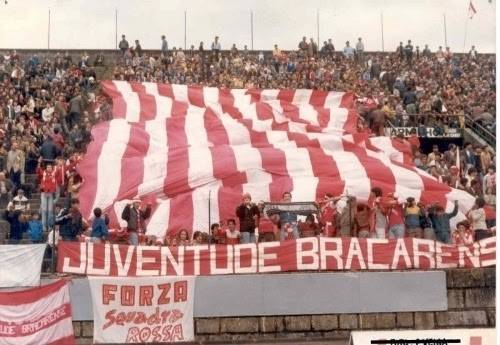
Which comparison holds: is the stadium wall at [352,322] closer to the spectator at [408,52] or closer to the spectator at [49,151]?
the spectator at [49,151]

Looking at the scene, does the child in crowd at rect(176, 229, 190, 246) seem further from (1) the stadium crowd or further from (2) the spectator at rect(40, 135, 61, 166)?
(2) the spectator at rect(40, 135, 61, 166)

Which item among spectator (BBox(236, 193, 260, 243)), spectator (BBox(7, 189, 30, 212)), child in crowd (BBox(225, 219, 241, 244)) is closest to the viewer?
child in crowd (BBox(225, 219, 241, 244))

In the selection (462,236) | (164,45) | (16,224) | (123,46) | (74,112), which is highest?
(164,45)

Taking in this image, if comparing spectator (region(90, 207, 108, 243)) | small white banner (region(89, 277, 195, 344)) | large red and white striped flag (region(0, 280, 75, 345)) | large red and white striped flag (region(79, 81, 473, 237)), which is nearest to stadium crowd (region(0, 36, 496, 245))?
spectator (region(90, 207, 108, 243))

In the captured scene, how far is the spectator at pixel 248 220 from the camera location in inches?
699

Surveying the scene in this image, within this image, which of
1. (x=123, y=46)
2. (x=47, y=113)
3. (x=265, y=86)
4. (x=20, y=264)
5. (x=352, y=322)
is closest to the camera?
(x=20, y=264)

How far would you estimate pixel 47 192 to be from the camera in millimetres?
19406

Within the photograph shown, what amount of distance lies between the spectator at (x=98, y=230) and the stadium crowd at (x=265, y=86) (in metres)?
0.02

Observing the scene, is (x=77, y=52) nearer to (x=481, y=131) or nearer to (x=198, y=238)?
(x=481, y=131)

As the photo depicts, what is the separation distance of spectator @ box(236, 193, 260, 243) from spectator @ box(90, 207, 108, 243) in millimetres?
2286

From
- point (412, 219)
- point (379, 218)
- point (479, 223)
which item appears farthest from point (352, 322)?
point (479, 223)

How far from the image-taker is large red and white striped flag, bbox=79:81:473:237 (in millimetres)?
20578

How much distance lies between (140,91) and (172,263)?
1035 centimetres

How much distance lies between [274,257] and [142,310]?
7.89 feet
